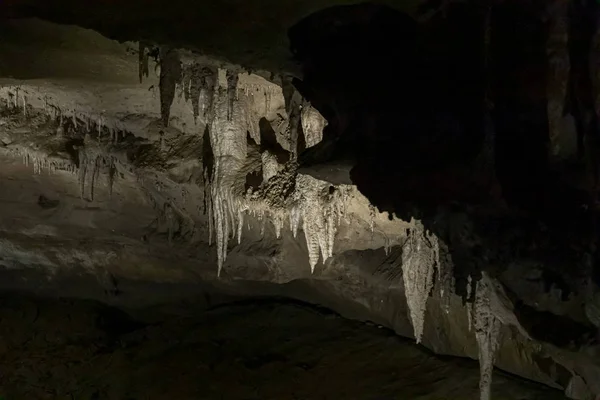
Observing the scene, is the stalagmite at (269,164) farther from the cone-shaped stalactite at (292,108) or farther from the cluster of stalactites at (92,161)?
the cluster of stalactites at (92,161)

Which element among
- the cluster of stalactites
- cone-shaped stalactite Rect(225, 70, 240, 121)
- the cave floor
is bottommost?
the cave floor

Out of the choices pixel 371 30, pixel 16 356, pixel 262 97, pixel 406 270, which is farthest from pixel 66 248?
pixel 371 30

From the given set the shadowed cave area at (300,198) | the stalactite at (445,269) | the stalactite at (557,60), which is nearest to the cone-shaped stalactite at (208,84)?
the shadowed cave area at (300,198)

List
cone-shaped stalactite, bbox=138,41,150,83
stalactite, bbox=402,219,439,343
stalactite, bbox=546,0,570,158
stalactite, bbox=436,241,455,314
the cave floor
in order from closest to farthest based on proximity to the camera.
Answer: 1. stalactite, bbox=546,0,570,158
2. cone-shaped stalactite, bbox=138,41,150,83
3. stalactite, bbox=436,241,455,314
4. stalactite, bbox=402,219,439,343
5. the cave floor

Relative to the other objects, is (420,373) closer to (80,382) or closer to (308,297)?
(308,297)

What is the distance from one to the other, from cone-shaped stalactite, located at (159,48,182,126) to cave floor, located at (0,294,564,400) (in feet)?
11.5

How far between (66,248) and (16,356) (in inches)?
59.7

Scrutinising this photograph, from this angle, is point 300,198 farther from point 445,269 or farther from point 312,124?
point 445,269

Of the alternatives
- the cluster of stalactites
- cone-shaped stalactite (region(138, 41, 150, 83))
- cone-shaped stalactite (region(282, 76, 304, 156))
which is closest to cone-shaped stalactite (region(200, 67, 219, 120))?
cone-shaped stalactite (region(138, 41, 150, 83))

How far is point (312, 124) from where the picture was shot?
479 cm

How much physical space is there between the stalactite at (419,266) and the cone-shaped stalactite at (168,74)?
6.32 feet

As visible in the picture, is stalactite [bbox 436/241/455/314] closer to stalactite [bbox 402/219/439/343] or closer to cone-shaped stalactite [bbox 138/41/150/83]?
stalactite [bbox 402/219/439/343]

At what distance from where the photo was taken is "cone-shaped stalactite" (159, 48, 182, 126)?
407cm

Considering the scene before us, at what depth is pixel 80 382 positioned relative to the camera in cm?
750
